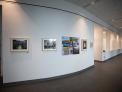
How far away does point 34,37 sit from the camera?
4.94m

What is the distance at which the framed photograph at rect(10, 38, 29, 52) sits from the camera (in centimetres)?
460

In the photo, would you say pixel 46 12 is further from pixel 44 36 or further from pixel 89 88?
pixel 89 88

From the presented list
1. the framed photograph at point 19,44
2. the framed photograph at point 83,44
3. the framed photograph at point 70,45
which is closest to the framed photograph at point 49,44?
the framed photograph at point 70,45

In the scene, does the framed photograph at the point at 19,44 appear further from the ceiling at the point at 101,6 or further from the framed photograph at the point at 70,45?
A: the ceiling at the point at 101,6

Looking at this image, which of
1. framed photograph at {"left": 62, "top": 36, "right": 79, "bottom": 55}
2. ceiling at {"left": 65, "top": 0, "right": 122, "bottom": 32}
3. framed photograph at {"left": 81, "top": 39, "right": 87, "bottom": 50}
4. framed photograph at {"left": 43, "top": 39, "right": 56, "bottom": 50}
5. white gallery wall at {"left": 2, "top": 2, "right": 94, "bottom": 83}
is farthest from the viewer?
framed photograph at {"left": 81, "top": 39, "right": 87, "bottom": 50}

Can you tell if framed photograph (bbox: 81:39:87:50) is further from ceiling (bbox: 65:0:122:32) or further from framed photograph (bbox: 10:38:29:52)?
framed photograph (bbox: 10:38:29:52)

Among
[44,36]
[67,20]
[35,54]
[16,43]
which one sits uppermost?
[67,20]

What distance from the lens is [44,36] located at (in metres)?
5.13

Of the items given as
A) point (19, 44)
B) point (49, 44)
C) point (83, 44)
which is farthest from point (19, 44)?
point (83, 44)

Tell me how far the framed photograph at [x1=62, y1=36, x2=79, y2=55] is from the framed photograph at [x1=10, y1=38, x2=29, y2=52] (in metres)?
1.79

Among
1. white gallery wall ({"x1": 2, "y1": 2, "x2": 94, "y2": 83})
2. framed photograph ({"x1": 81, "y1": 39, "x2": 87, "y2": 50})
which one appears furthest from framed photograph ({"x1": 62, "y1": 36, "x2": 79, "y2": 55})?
framed photograph ({"x1": 81, "y1": 39, "x2": 87, "y2": 50})

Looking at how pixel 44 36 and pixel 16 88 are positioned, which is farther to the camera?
pixel 44 36

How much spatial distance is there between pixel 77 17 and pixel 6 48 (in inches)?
153

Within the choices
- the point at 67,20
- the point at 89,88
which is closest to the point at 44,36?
the point at 67,20
